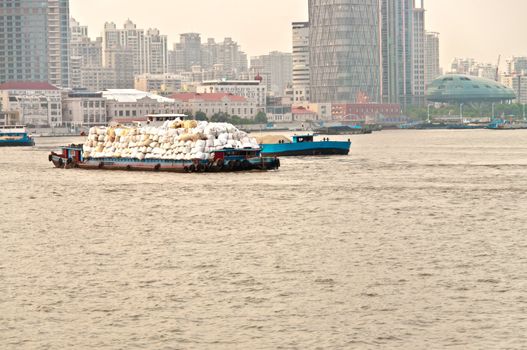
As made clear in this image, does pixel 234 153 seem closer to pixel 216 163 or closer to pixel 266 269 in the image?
pixel 216 163

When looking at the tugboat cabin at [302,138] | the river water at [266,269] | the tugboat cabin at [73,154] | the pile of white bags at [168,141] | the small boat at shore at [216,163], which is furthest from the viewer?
the tugboat cabin at [302,138]

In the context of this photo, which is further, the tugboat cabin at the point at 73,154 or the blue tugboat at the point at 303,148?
the blue tugboat at the point at 303,148

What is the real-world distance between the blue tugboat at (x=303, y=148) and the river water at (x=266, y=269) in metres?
43.2

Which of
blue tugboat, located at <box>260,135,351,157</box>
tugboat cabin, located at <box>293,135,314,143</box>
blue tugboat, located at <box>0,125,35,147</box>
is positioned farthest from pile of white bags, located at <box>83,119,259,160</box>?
blue tugboat, located at <box>0,125,35,147</box>

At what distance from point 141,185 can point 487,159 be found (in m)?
37.8

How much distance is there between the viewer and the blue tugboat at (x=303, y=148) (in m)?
106

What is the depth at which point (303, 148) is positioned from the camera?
354 ft

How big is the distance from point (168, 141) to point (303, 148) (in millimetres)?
26477

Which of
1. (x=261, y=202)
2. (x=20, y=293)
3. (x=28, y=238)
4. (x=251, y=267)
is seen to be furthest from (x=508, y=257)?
(x=261, y=202)

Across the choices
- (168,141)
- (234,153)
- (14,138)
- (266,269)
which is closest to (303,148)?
(168,141)

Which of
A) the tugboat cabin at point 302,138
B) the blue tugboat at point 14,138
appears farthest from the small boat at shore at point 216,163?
the blue tugboat at point 14,138

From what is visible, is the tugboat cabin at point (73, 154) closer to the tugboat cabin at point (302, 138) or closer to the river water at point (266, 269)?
the tugboat cabin at point (302, 138)

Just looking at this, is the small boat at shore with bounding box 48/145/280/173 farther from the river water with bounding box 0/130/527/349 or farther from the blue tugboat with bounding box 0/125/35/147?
the blue tugboat with bounding box 0/125/35/147

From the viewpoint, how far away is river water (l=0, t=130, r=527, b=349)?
86.5 feet
